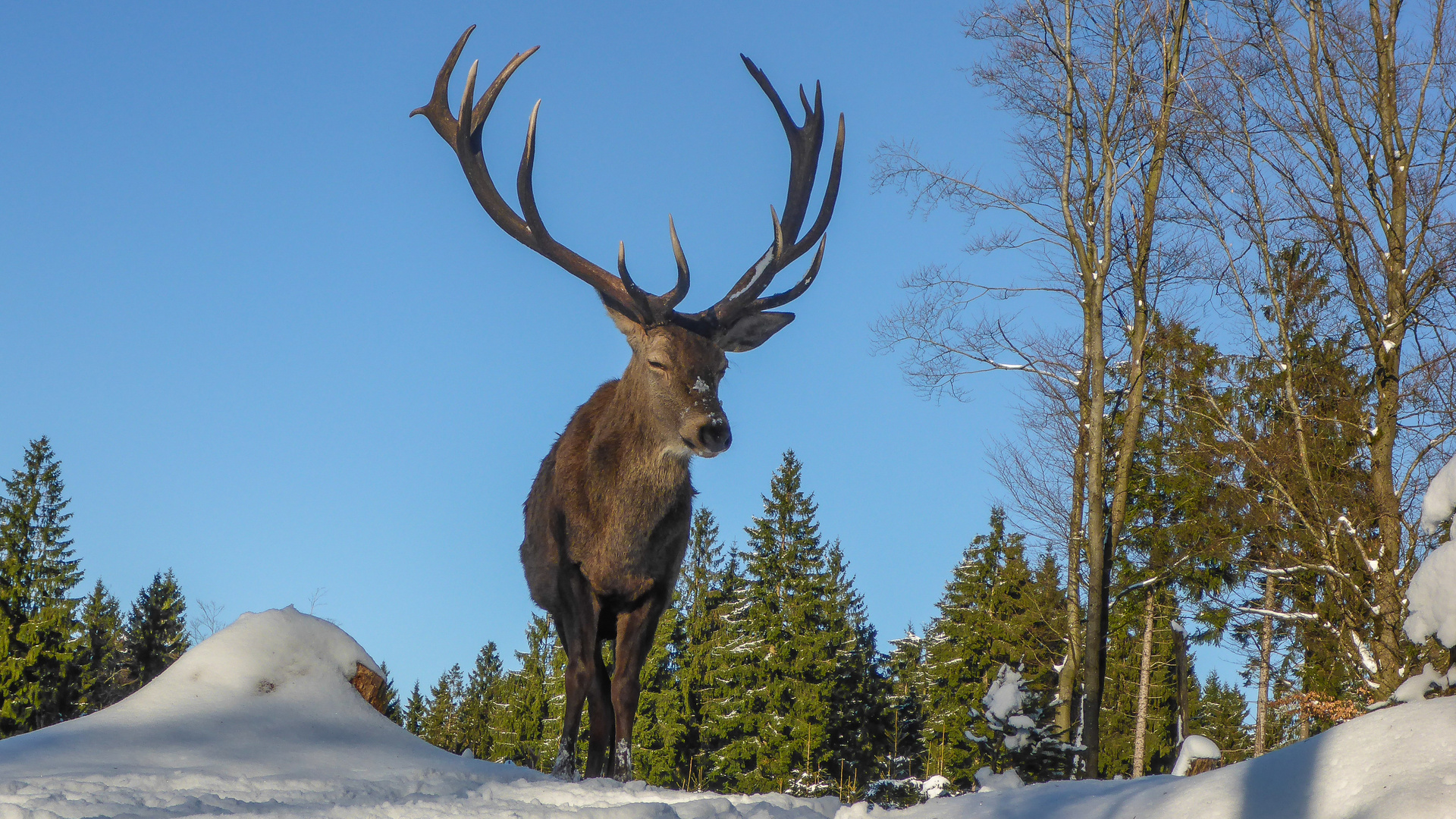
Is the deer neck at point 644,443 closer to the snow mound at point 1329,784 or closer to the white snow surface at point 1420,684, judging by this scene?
the snow mound at point 1329,784

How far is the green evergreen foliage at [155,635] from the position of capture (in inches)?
1619

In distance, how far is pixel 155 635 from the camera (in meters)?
43.1

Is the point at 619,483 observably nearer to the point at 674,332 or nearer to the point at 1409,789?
the point at 674,332

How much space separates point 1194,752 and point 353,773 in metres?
4.75

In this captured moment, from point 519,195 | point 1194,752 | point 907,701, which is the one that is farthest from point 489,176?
point 907,701

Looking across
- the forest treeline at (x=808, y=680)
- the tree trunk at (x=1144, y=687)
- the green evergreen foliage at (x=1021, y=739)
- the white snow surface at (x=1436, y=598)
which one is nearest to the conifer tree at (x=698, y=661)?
the forest treeline at (x=808, y=680)

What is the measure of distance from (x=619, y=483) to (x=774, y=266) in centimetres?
199

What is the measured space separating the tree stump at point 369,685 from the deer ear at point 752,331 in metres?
3.35

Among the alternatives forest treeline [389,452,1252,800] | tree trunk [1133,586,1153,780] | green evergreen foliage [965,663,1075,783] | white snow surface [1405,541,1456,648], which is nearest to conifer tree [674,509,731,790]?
forest treeline [389,452,1252,800]

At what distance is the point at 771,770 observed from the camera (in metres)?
39.9

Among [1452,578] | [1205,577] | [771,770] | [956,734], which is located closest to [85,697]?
[771,770]

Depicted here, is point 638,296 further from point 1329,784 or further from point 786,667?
point 786,667

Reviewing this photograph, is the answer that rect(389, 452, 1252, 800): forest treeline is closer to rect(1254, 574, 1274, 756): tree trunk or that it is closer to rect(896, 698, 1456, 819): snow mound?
Result: rect(1254, 574, 1274, 756): tree trunk

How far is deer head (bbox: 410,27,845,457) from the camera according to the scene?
7238 mm
